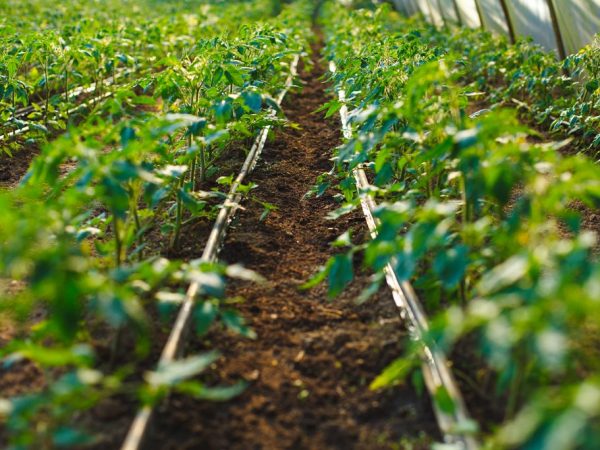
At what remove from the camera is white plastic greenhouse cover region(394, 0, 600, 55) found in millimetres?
6254

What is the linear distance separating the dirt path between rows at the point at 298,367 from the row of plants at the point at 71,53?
126 cm

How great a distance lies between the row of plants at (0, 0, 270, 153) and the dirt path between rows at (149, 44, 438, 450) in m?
1.26

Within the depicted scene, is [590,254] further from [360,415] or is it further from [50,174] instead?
[50,174]

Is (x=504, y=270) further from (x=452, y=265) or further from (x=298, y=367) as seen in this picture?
(x=298, y=367)

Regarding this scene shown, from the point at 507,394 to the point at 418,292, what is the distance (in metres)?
0.81

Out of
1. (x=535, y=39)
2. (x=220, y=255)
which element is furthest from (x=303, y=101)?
(x=220, y=255)

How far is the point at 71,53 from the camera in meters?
5.63

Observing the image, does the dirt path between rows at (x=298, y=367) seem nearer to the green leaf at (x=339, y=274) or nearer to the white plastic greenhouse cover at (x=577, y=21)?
the green leaf at (x=339, y=274)

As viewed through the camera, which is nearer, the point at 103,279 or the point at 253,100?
the point at 103,279

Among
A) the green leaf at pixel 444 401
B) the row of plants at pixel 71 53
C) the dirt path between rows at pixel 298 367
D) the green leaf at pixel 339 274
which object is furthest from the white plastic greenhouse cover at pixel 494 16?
the green leaf at pixel 444 401

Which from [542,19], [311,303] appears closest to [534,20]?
[542,19]

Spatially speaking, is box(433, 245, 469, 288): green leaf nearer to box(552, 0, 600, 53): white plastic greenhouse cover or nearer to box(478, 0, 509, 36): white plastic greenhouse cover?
box(552, 0, 600, 53): white plastic greenhouse cover

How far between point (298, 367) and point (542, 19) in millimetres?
Result: 6182

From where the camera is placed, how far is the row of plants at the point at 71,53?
5.45 meters
